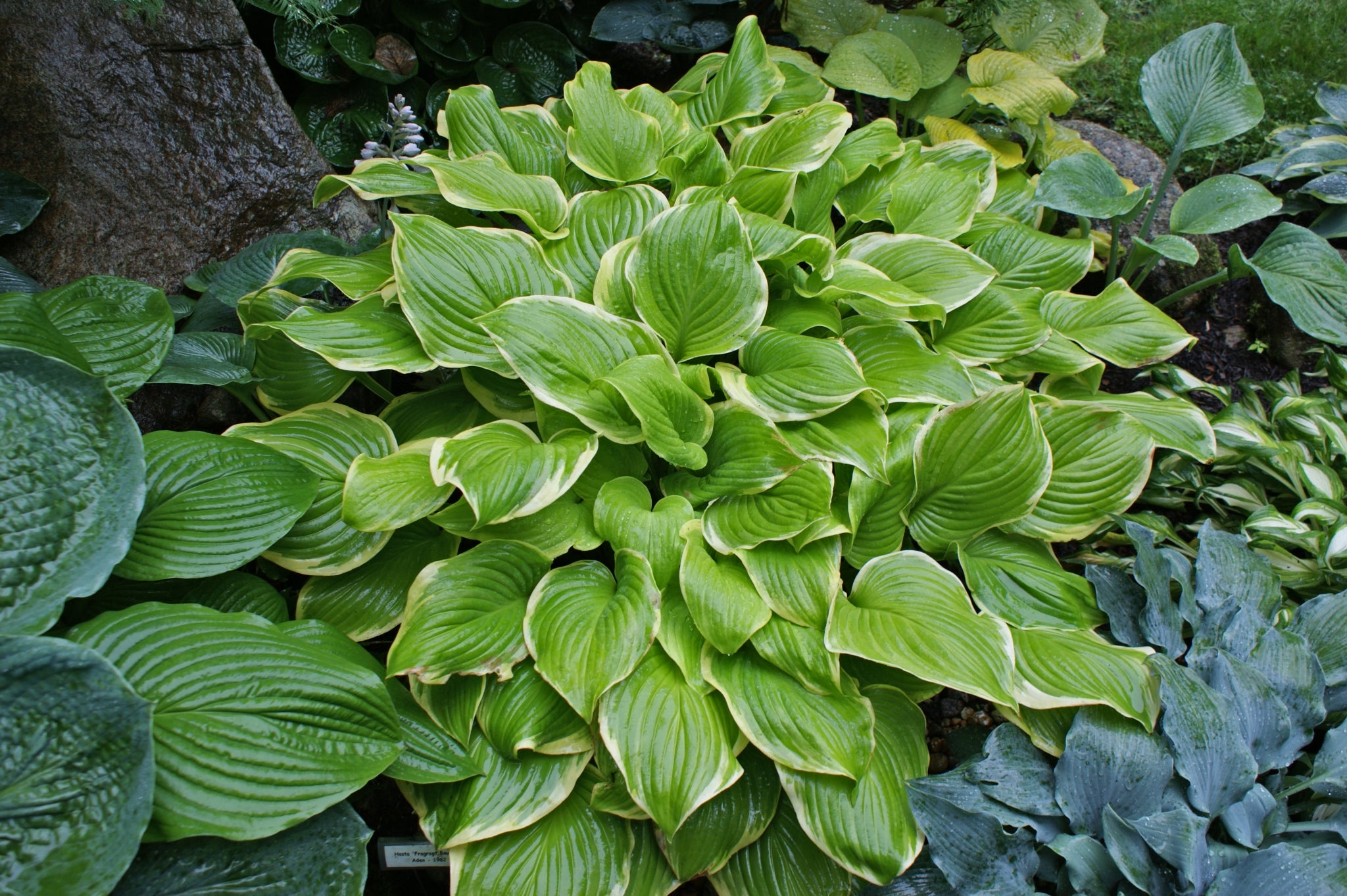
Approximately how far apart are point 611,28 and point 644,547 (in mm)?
2034

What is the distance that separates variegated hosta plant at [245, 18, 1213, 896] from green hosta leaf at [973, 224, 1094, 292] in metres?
0.15

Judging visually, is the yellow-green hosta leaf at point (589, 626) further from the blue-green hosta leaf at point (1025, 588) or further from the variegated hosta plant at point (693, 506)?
the blue-green hosta leaf at point (1025, 588)

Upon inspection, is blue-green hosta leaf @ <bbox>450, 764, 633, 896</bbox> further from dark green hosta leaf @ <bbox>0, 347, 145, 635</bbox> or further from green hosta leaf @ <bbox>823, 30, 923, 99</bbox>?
green hosta leaf @ <bbox>823, 30, 923, 99</bbox>

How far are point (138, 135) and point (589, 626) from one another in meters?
1.66

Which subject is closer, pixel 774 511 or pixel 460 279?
pixel 774 511

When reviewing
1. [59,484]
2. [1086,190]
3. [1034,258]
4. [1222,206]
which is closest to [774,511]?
[59,484]

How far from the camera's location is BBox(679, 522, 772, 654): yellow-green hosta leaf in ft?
4.15

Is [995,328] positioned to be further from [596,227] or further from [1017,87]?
[1017,87]

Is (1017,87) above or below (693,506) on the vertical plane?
above

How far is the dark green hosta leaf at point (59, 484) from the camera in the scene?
99 cm

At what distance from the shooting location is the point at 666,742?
1.21m

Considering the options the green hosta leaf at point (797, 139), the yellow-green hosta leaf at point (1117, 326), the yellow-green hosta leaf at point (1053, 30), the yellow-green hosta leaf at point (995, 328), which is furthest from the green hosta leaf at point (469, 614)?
the yellow-green hosta leaf at point (1053, 30)

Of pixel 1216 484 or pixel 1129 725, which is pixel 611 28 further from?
pixel 1129 725

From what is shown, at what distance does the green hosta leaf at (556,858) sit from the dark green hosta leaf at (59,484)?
2.19ft
